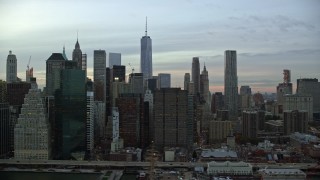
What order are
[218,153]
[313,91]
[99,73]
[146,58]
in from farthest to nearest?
[146,58]
[99,73]
[313,91]
[218,153]

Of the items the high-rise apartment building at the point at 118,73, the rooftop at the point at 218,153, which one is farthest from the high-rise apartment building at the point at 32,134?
the high-rise apartment building at the point at 118,73

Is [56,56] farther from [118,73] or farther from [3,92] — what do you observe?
[118,73]

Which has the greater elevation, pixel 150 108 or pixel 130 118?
pixel 150 108

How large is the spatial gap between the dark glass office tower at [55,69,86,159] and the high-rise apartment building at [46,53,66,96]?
0.53 metres

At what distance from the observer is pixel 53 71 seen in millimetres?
12883

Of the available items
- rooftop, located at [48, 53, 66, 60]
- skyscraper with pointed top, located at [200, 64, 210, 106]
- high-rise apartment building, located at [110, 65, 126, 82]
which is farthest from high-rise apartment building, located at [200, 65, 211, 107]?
rooftop, located at [48, 53, 66, 60]

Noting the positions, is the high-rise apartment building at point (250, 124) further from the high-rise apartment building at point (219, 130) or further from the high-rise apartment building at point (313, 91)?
the high-rise apartment building at point (313, 91)

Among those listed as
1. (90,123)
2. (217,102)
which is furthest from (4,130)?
(217,102)

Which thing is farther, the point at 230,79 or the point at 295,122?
the point at 230,79

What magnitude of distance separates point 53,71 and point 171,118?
3.59m

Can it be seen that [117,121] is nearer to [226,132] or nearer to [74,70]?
[74,70]

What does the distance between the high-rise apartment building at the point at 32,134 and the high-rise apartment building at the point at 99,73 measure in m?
3.50

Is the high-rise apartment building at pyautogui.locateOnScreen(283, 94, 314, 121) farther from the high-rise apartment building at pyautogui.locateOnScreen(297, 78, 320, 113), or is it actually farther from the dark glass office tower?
the dark glass office tower

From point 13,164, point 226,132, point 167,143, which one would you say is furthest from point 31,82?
point 226,132
